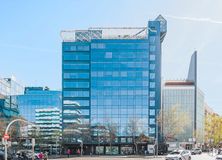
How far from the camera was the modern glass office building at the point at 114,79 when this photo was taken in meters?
146

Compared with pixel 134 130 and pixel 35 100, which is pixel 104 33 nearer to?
pixel 134 130

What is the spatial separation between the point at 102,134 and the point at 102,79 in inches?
696

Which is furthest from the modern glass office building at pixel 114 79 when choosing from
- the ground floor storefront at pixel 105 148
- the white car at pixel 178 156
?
the white car at pixel 178 156

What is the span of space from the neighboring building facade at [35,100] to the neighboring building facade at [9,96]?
4.41 m

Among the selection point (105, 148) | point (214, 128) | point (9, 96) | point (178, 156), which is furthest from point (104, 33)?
point (178, 156)

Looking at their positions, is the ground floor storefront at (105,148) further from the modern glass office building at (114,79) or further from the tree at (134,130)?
the modern glass office building at (114,79)

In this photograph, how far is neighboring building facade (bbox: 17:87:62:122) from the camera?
18825 cm

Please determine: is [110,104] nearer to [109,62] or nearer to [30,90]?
[109,62]

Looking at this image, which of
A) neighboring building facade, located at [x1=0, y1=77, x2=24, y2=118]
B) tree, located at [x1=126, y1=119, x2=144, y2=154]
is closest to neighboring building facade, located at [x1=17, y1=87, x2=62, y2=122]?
neighboring building facade, located at [x1=0, y1=77, x2=24, y2=118]

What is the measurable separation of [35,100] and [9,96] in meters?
24.5

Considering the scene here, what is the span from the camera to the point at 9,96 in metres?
165

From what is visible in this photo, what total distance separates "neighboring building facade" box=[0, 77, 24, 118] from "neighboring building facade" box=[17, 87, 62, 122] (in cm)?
441

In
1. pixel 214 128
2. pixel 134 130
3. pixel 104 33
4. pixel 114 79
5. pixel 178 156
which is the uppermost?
pixel 104 33

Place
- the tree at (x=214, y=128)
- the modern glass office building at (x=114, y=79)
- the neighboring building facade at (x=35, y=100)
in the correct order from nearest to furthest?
the tree at (x=214, y=128)
the modern glass office building at (x=114, y=79)
the neighboring building facade at (x=35, y=100)
